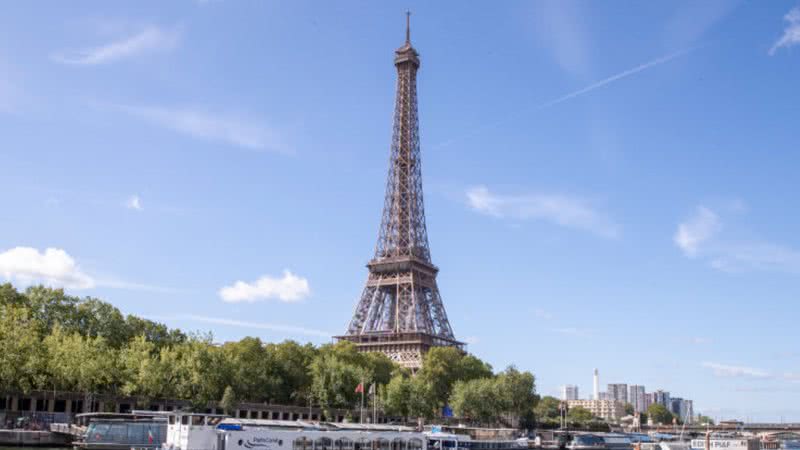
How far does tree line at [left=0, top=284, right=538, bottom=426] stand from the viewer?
80562mm

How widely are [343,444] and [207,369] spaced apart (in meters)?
38.9

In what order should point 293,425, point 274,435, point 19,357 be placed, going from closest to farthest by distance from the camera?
1. point 274,435
2. point 293,425
3. point 19,357

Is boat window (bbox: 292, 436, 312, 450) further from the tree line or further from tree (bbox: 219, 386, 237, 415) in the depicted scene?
tree (bbox: 219, 386, 237, 415)

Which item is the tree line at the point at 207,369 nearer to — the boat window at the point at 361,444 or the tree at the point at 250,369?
the tree at the point at 250,369

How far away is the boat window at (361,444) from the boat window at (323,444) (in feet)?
9.11

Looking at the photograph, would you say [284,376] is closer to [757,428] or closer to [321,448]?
[321,448]

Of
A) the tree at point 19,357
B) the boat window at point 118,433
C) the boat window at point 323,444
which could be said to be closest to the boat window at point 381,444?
the boat window at point 323,444

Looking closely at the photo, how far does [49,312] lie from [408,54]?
9252 centimetres

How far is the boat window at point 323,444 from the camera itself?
56938 mm

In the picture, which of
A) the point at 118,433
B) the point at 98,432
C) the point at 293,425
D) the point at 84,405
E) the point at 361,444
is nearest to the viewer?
the point at 293,425

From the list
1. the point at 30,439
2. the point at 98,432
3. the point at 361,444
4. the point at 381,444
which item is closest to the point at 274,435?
the point at 361,444

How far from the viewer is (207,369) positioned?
93.0m

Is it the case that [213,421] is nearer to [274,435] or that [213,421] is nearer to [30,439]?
[274,435]

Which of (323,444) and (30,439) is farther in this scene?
(30,439)
